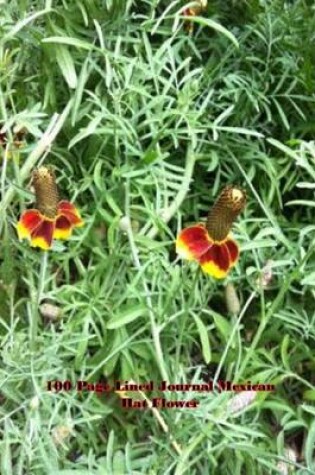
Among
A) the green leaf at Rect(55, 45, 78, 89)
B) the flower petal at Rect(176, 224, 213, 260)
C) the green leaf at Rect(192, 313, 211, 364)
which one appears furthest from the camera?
the green leaf at Rect(55, 45, 78, 89)

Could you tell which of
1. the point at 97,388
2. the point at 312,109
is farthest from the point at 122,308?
the point at 312,109

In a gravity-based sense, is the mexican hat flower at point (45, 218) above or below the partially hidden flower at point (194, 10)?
below

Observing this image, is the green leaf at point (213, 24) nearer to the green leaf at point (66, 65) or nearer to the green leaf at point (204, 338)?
the green leaf at point (66, 65)

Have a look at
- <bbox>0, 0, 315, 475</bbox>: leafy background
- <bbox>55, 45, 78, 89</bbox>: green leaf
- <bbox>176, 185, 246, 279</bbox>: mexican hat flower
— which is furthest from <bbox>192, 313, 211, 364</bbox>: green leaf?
<bbox>55, 45, 78, 89</bbox>: green leaf

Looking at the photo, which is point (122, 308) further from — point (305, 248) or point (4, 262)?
point (305, 248)

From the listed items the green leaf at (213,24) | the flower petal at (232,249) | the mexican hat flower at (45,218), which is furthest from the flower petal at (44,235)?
the green leaf at (213,24)

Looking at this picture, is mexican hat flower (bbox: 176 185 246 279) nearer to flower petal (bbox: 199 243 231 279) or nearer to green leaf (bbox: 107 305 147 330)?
flower petal (bbox: 199 243 231 279)
